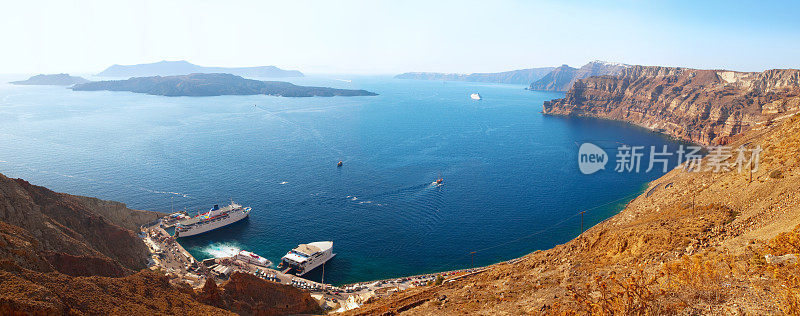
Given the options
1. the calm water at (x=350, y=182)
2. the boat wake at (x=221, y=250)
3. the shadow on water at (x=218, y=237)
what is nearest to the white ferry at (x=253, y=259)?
the calm water at (x=350, y=182)

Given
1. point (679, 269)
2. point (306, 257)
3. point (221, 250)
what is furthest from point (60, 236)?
point (679, 269)

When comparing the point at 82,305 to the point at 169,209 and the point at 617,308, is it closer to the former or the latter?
the point at 617,308

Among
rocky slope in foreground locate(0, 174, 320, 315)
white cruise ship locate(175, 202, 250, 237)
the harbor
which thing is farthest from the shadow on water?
rocky slope in foreground locate(0, 174, 320, 315)

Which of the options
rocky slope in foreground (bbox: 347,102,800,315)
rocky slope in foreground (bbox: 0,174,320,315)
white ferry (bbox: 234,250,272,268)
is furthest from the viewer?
white ferry (bbox: 234,250,272,268)

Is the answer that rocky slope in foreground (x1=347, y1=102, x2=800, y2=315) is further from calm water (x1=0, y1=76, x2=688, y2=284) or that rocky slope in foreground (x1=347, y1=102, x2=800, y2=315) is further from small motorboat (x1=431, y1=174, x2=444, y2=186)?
small motorboat (x1=431, y1=174, x2=444, y2=186)

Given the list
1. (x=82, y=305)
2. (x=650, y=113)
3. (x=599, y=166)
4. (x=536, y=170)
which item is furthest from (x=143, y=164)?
(x=650, y=113)

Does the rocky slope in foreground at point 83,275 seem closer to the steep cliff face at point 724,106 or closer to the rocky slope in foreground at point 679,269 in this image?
the rocky slope in foreground at point 679,269

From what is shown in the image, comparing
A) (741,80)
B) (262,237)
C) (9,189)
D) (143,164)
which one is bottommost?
(262,237)
